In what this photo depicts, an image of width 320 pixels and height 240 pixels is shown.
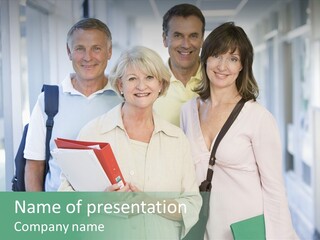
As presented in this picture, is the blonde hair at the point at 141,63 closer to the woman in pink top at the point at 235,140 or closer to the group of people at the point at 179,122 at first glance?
the group of people at the point at 179,122

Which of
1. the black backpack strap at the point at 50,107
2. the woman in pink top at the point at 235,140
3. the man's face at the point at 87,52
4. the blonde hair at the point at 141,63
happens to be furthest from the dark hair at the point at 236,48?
the black backpack strap at the point at 50,107

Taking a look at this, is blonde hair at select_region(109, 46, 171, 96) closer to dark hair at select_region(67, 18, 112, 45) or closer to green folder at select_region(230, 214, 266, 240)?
dark hair at select_region(67, 18, 112, 45)

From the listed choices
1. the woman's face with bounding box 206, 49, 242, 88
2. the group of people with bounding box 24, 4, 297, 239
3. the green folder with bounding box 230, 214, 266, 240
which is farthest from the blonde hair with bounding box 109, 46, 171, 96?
the green folder with bounding box 230, 214, 266, 240

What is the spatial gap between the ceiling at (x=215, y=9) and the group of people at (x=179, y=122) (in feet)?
0.14

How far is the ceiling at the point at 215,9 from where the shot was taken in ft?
4.69

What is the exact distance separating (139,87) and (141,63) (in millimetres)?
61

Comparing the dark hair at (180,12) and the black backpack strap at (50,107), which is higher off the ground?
the dark hair at (180,12)

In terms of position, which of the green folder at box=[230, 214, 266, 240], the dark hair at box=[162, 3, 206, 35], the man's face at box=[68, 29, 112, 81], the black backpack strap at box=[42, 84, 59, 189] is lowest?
the green folder at box=[230, 214, 266, 240]

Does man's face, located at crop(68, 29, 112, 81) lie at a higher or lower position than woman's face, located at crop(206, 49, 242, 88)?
higher

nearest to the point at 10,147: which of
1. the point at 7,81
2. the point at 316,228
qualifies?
the point at 7,81

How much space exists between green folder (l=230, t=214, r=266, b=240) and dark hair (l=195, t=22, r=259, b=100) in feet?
1.14

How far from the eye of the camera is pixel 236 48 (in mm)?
1330

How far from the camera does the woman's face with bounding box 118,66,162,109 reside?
1304 millimetres

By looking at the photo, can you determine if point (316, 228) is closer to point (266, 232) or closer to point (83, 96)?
point (266, 232)
